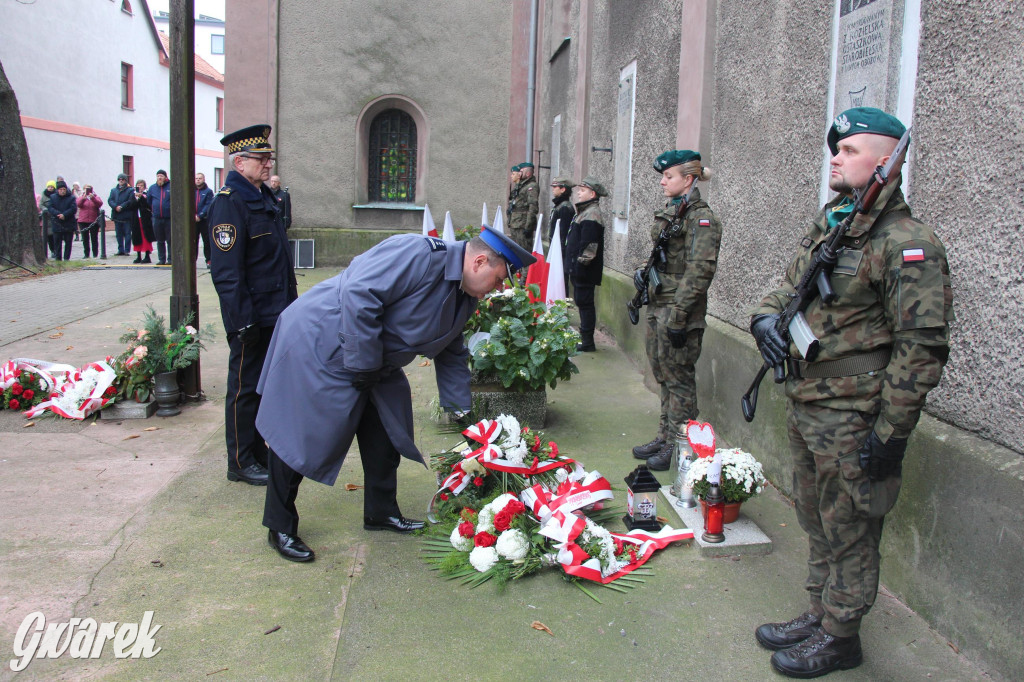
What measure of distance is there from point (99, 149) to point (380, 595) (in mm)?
29086

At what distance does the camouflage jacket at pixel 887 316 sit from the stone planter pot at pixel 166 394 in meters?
4.70

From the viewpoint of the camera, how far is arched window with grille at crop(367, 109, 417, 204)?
16.8 meters

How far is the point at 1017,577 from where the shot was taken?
2.71m

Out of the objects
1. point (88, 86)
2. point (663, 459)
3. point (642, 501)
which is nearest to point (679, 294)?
point (663, 459)

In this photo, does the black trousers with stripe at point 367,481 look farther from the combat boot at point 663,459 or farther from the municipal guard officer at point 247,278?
the combat boot at point 663,459

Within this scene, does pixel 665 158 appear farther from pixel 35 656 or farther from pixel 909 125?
pixel 35 656

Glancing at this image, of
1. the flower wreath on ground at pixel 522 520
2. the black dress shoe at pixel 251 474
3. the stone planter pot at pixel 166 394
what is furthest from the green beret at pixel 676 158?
the stone planter pot at pixel 166 394

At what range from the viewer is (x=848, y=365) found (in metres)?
2.67

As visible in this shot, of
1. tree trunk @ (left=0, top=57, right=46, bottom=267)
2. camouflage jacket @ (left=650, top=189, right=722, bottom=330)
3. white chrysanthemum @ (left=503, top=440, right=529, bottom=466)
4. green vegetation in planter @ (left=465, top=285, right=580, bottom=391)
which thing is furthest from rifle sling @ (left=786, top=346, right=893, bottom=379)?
tree trunk @ (left=0, top=57, right=46, bottom=267)

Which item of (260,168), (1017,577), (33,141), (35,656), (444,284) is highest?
(33,141)

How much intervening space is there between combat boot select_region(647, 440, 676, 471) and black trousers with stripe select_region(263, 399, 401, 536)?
1778 millimetres

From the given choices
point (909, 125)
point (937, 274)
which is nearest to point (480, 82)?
point (909, 125)

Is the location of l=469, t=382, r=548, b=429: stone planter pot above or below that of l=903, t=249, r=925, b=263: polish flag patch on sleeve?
A: below

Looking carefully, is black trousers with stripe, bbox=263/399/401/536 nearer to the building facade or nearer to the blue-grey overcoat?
the blue-grey overcoat
